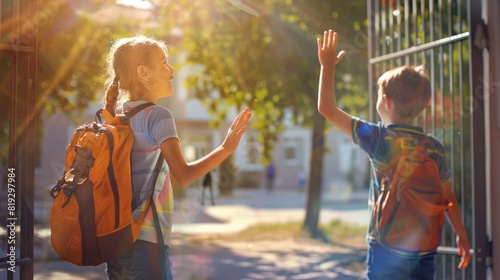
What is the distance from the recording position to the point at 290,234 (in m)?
12.5

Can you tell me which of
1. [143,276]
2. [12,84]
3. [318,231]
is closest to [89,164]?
[143,276]

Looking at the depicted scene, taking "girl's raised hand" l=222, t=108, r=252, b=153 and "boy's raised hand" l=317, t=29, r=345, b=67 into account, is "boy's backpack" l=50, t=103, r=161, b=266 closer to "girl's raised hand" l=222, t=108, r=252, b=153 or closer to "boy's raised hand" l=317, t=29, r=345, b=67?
"girl's raised hand" l=222, t=108, r=252, b=153

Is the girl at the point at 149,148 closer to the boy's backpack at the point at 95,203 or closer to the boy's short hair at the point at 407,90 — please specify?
the boy's backpack at the point at 95,203

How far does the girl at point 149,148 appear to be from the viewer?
228cm

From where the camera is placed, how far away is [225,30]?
1063 cm

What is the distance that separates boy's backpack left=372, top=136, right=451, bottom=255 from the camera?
2.72 metres

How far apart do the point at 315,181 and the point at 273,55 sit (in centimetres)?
288

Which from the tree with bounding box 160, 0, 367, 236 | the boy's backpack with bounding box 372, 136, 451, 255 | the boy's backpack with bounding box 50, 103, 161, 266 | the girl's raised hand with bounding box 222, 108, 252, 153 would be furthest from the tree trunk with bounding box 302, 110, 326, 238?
the boy's backpack with bounding box 50, 103, 161, 266

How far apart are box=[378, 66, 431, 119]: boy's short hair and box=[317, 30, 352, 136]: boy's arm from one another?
0.24m

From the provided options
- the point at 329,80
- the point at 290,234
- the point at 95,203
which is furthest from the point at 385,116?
the point at 290,234

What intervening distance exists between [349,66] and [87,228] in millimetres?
8891

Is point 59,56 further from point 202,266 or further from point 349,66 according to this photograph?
point 349,66

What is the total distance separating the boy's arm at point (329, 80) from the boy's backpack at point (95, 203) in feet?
3.52

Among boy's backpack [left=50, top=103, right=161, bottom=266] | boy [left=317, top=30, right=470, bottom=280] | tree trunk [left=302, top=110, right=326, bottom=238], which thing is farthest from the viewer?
tree trunk [left=302, top=110, right=326, bottom=238]
